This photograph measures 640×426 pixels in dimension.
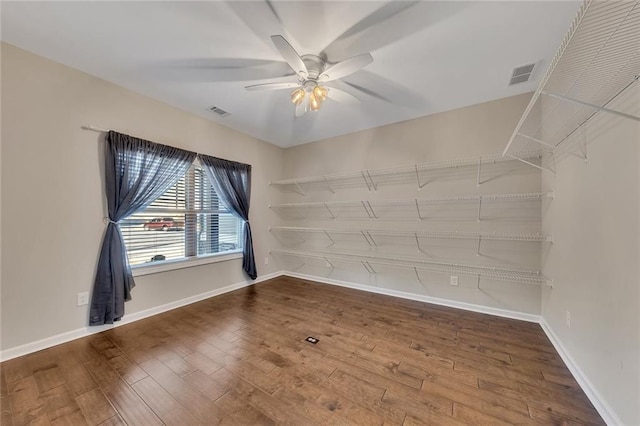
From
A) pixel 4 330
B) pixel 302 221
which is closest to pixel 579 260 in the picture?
pixel 302 221

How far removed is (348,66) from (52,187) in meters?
2.81

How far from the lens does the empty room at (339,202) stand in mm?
1426

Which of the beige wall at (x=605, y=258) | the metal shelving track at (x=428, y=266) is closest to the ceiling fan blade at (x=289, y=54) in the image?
the beige wall at (x=605, y=258)

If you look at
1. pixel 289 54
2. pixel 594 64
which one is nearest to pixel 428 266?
pixel 594 64

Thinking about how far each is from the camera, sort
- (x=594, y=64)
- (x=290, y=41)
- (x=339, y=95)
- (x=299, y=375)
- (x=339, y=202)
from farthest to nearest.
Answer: (x=339, y=202)
(x=339, y=95)
(x=290, y=41)
(x=299, y=375)
(x=594, y=64)

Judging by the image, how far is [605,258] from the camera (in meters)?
1.45

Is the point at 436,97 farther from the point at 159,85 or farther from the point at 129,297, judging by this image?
the point at 129,297

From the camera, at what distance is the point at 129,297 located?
8.34 feet

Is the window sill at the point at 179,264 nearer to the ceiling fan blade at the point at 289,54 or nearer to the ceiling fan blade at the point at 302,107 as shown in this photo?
the ceiling fan blade at the point at 302,107

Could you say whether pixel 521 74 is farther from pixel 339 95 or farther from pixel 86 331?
pixel 86 331

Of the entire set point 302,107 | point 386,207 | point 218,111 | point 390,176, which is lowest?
point 386,207

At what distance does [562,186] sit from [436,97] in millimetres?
1521

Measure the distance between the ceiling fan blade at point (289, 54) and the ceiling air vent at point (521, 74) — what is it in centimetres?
201

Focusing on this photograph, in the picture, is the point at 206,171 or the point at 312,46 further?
the point at 206,171
